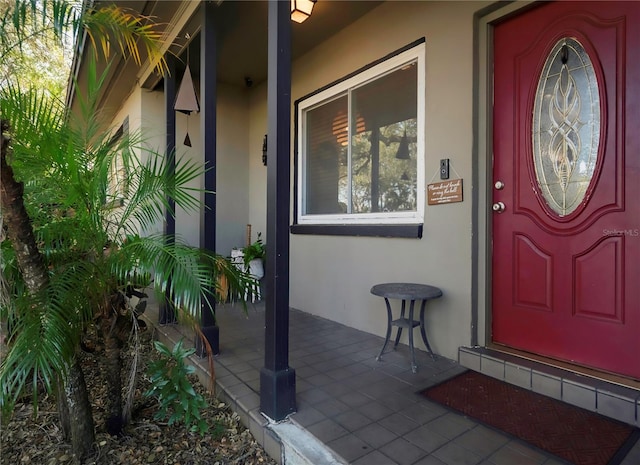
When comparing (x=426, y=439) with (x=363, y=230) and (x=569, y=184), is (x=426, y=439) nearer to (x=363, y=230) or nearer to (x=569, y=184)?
(x=569, y=184)

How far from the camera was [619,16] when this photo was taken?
192 centimetres

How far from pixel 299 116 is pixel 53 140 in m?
2.81

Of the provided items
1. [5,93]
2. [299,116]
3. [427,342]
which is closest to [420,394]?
[427,342]

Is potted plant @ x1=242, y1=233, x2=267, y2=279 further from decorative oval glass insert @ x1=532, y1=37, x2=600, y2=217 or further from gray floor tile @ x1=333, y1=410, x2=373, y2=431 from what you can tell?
decorative oval glass insert @ x1=532, y1=37, x2=600, y2=217

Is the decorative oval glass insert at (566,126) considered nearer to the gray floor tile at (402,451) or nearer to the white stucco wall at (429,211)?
the white stucco wall at (429,211)

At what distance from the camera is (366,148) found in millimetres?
3404

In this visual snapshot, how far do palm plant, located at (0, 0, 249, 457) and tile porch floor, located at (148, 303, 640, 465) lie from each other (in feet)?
2.32

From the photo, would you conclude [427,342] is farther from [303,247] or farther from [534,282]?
[303,247]

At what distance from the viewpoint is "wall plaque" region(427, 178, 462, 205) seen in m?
2.55

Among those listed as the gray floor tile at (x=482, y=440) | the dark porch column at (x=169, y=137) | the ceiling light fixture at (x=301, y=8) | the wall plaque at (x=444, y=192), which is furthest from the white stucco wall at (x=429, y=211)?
the dark porch column at (x=169, y=137)

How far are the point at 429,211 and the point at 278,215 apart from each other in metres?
1.30

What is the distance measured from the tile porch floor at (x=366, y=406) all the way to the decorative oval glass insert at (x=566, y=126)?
1.23 metres

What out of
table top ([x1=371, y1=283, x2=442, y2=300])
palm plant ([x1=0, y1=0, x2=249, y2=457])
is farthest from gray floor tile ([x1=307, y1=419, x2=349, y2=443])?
table top ([x1=371, y1=283, x2=442, y2=300])

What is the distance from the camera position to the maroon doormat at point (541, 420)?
1.61m
